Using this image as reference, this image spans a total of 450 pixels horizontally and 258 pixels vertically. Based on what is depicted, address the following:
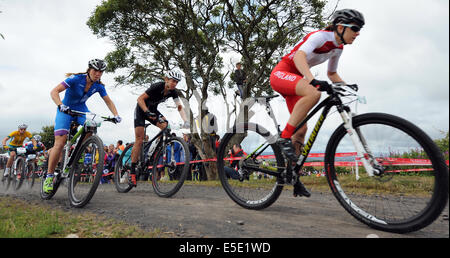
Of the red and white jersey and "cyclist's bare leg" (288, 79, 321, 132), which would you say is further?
the red and white jersey

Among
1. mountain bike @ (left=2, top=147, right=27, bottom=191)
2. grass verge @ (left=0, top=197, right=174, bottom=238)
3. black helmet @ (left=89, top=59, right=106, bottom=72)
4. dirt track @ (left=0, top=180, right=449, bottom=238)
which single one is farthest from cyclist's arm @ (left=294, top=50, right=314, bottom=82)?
mountain bike @ (left=2, top=147, right=27, bottom=191)

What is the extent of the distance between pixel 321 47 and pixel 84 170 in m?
4.58

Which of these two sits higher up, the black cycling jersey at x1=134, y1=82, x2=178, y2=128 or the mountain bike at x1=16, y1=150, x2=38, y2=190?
the black cycling jersey at x1=134, y1=82, x2=178, y2=128

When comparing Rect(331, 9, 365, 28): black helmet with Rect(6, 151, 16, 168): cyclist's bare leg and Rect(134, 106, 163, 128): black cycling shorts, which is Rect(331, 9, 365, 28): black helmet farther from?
Rect(6, 151, 16, 168): cyclist's bare leg

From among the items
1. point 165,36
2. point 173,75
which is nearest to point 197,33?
point 165,36

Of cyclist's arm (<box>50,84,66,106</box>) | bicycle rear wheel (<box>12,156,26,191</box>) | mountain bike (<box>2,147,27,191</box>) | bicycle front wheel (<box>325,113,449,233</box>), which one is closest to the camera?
bicycle front wheel (<box>325,113,449,233</box>)

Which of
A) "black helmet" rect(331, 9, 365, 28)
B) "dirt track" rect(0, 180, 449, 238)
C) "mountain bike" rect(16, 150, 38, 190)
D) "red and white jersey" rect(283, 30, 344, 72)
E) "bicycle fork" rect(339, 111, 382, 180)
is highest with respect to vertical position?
"black helmet" rect(331, 9, 365, 28)

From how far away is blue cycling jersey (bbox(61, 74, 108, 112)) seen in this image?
495 centimetres

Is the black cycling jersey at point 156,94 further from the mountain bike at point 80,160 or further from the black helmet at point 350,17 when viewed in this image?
the black helmet at point 350,17

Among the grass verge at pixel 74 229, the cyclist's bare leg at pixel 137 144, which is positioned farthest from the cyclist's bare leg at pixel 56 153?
the grass verge at pixel 74 229

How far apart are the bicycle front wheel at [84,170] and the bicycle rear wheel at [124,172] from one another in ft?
3.79

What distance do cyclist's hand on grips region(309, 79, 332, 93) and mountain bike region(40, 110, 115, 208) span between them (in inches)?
133
